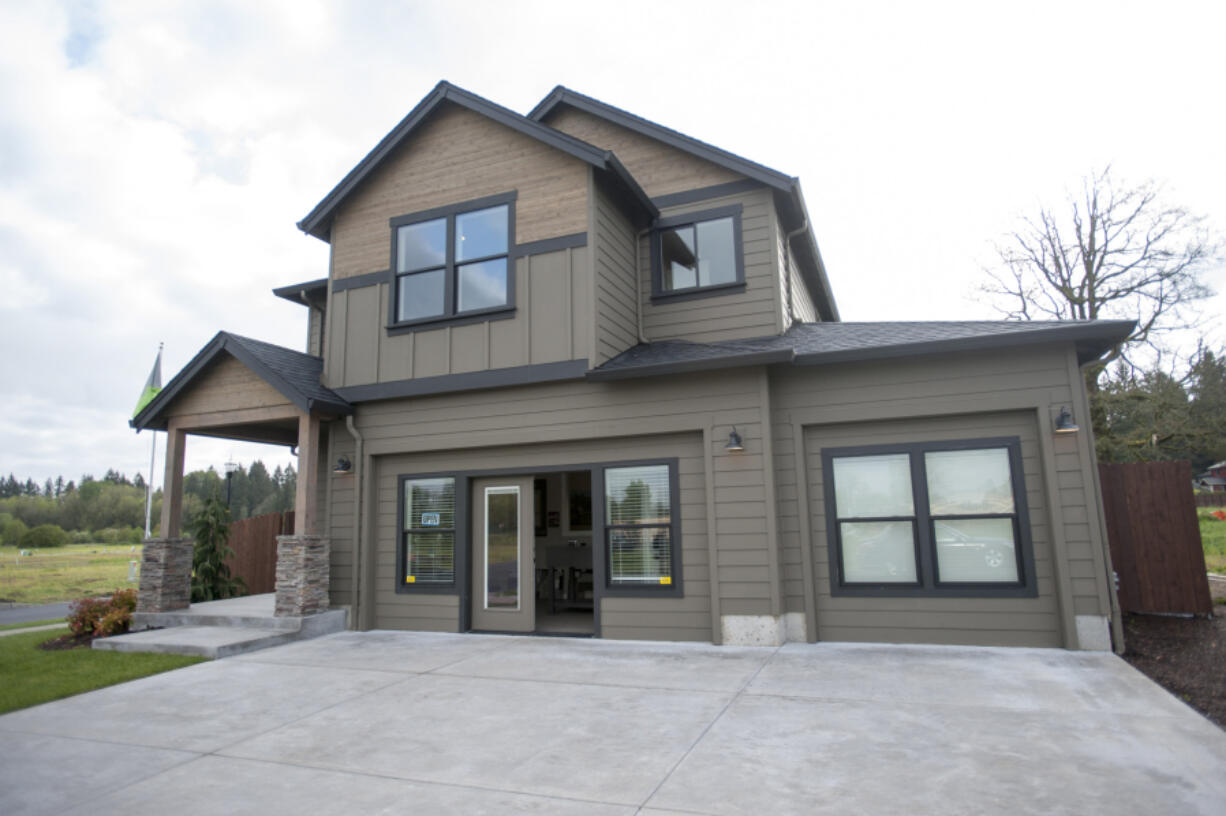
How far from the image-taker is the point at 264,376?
879cm

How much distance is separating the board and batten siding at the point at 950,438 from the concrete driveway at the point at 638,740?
16.0 inches

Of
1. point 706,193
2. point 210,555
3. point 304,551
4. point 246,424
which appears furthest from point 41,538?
point 706,193

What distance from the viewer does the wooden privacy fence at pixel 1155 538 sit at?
7.72 m

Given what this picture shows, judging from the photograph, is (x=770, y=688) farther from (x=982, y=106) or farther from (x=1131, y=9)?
(x=982, y=106)

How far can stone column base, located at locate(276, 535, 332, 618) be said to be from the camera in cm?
859

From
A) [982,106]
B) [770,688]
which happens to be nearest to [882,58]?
[982,106]

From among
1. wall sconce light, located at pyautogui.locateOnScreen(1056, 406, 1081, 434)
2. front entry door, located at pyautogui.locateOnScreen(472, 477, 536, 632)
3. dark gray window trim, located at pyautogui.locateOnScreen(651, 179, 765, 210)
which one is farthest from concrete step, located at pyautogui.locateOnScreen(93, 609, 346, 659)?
wall sconce light, located at pyautogui.locateOnScreen(1056, 406, 1081, 434)

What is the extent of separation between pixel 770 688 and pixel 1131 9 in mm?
9460

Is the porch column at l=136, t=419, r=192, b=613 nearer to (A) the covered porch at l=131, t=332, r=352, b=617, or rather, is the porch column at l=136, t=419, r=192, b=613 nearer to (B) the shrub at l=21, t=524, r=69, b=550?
(A) the covered porch at l=131, t=332, r=352, b=617

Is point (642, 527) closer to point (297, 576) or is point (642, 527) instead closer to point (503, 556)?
point (503, 556)

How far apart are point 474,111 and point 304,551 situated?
20.0ft

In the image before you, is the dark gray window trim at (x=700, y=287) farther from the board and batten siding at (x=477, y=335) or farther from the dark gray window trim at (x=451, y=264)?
the dark gray window trim at (x=451, y=264)

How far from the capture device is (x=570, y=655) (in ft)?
23.5

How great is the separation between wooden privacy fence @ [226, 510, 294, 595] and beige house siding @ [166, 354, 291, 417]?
4.34 m
